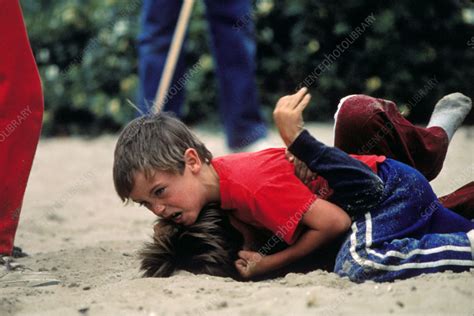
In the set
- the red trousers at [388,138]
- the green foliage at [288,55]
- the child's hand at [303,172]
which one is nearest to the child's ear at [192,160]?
the child's hand at [303,172]

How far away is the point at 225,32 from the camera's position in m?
5.04

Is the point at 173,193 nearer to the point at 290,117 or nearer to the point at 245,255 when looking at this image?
Result: the point at 245,255

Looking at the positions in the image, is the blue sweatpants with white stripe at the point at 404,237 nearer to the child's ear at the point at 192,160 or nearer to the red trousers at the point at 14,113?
the child's ear at the point at 192,160

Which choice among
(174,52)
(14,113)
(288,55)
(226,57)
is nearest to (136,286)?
(14,113)

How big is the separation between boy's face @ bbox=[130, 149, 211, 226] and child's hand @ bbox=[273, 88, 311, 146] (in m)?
0.34

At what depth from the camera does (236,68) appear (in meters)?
5.17

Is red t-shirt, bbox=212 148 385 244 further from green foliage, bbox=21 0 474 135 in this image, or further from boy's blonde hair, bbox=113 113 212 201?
green foliage, bbox=21 0 474 135

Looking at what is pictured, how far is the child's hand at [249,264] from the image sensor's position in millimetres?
2633

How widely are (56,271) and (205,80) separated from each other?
458 centimetres

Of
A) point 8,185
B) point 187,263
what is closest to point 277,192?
point 187,263

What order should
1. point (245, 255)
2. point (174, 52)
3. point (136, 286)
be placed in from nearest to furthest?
point (136, 286) < point (245, 255) < point (174, 52)

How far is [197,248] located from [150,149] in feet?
1.39

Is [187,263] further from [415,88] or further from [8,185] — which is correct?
[415,88]

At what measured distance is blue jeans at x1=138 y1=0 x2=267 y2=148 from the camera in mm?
5031
